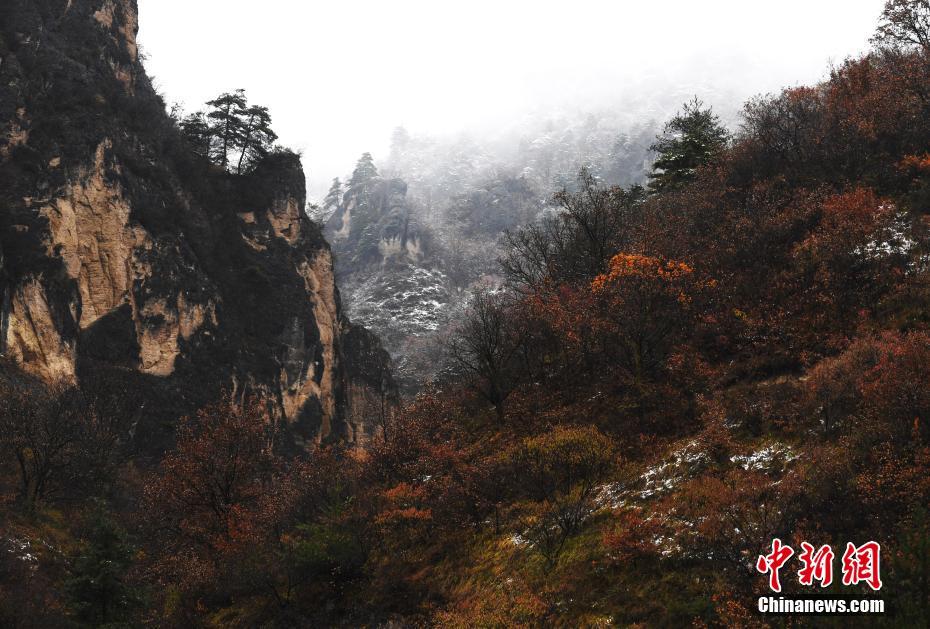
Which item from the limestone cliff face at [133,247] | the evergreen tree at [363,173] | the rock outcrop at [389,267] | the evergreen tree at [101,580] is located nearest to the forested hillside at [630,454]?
the evergreen tree at [101,580]

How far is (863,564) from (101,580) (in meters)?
16.9

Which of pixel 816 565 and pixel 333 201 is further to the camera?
pixel 333 201

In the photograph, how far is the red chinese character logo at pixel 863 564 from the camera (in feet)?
23.5

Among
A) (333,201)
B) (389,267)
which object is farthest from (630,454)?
(333,201)

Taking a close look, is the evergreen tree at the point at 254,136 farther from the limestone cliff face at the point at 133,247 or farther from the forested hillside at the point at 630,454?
the forested hillside at the point at 630,454

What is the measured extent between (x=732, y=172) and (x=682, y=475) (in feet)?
57.4

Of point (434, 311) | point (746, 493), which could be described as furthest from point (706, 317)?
point (434, 311)

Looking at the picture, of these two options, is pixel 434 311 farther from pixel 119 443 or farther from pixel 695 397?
pixel 695 397

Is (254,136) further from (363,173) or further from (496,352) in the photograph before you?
(363,173)

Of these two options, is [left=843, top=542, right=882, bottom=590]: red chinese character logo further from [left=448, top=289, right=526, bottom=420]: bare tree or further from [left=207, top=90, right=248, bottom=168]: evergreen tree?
[left=207, top=90, right=248, bottom=168]: evergreen tree

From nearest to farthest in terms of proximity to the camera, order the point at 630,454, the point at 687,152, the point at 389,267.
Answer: the point at 630,454
the point at 687,152
the point at 389,267

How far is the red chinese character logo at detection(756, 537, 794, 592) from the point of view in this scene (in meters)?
8.03

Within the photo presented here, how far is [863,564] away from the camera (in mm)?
7398
